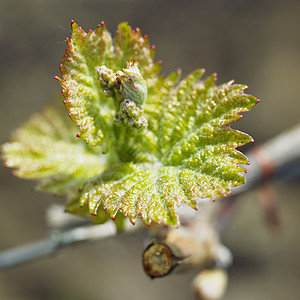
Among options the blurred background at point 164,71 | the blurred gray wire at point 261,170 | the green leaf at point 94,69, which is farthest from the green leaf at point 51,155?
the blurred background at point 164,71

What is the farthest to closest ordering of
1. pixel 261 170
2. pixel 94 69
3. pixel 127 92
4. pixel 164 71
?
pixel 164 71 < pixel 261 170 < pixel 94 69 < pixel 127 92

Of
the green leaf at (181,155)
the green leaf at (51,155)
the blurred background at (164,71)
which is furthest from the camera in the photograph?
the blurred background at (164,71)

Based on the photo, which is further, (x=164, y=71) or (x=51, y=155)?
(x=164, y=71)

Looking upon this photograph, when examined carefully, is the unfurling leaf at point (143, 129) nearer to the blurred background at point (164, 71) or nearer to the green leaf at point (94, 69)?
the green leaf at point (94, 69)

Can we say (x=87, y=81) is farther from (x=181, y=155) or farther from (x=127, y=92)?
(x=181, y=155)

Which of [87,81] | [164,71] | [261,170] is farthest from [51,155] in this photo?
[164,71]

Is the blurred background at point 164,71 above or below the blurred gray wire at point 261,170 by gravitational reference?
above
